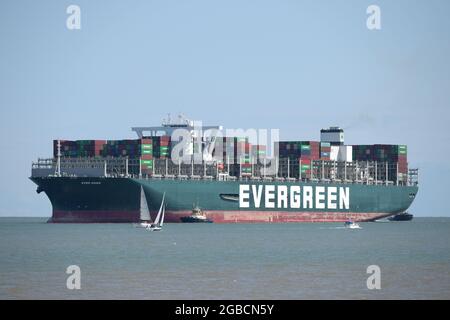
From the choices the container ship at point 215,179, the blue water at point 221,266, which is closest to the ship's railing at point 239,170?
the container ship at point 215,179

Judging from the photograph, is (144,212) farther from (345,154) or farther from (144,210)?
(345,154)

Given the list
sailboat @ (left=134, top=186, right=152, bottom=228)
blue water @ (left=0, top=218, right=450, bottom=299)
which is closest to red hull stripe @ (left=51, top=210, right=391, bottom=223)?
sailboat @ (left=134, top=186, right=152, bottom=228)

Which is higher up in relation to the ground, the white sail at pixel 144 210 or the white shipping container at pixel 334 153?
the white shipping container at pixel 334 153

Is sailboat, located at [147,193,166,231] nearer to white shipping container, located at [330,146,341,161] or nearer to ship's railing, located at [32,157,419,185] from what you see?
ship's railing, located at [32,157,419,185]

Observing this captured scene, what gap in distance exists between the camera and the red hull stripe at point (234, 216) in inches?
4102

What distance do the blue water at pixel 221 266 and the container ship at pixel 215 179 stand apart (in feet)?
57.8

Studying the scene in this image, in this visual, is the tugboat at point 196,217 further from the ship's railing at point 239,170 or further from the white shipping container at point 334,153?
the white shipping container at point 334,153

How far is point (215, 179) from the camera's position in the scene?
109438 millimetres

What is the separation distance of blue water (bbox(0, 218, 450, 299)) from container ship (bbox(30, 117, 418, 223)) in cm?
1763

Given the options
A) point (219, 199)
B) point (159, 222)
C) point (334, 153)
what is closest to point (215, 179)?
point (219, 199)

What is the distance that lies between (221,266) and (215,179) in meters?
54.1

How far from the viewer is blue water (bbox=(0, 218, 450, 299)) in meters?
43.7

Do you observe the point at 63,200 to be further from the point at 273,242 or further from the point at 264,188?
the point at 273,242

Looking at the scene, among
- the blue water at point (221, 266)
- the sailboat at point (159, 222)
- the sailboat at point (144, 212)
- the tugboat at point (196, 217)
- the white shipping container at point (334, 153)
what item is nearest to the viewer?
the blue water at point (221, 266)
